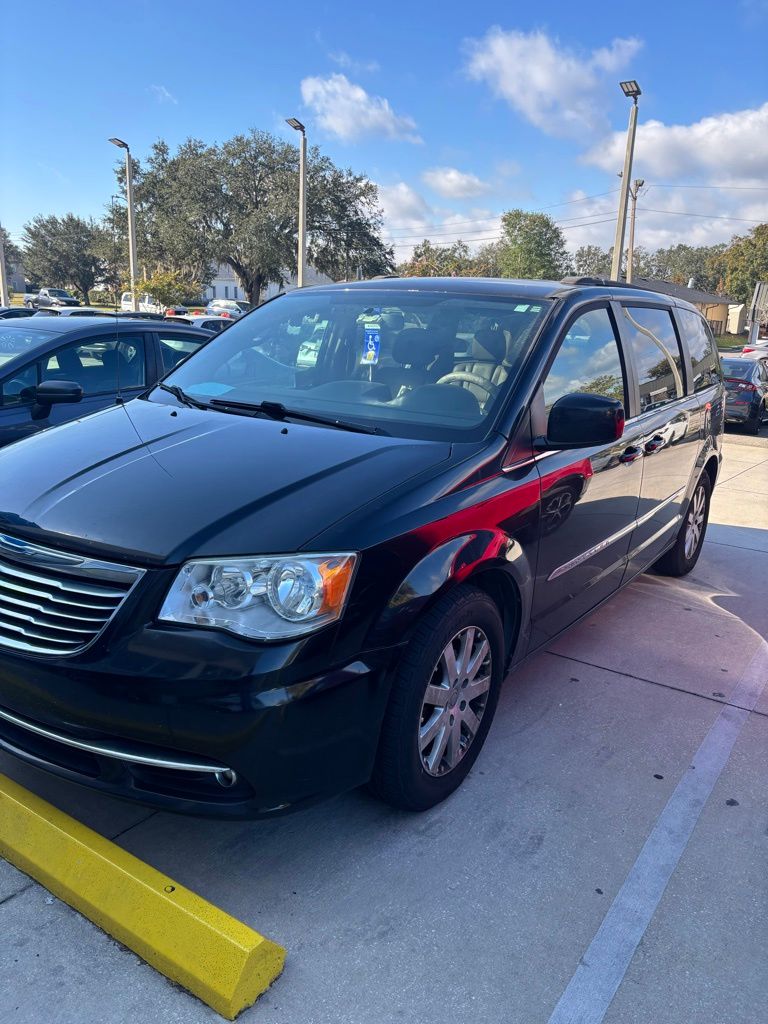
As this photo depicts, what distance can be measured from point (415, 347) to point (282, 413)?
65cm

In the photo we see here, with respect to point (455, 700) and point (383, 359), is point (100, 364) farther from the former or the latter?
point (455, 700)

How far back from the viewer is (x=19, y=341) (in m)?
5.83

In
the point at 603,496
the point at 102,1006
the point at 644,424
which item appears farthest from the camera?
the point at 644,424

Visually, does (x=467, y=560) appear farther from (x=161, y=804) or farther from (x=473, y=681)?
(x=161, y=804)

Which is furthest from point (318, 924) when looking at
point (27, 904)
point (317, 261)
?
point (317, 261)

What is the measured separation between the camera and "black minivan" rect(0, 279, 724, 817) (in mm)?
2160

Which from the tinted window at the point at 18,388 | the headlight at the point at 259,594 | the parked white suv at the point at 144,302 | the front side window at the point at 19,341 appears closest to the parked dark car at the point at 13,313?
the front side window at the point at 19,341

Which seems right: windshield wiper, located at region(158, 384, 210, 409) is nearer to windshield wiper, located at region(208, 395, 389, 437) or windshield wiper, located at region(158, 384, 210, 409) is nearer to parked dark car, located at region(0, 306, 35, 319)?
windshield wiper, located at region(208, 395, 389, 437)

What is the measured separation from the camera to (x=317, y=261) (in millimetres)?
44812

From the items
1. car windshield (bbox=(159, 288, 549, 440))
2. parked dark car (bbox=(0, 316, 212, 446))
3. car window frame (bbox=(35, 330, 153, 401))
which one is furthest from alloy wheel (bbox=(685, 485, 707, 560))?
car window frame (bbox=(35, 330, 153, 401))

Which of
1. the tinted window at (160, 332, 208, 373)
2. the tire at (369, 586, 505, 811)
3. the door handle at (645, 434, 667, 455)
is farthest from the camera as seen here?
the tinted window at (160, 332, 208, 373)

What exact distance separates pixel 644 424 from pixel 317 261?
4329 centimetres

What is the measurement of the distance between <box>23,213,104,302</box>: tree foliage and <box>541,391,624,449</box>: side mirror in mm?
70459

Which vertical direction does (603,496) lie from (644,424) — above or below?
below
